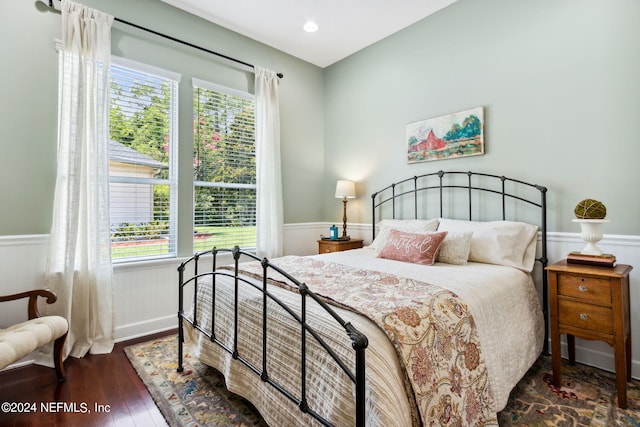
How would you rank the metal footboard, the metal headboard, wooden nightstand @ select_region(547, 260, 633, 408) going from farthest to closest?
the metal headboard, wooden nightstand @ select_region(547, 260, 633, 408), the metal footboard

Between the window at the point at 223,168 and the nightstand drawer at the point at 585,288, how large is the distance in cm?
286

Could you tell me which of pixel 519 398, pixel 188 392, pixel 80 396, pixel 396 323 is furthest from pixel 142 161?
pixel 519 398

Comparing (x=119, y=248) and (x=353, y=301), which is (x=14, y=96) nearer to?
(x=119, y=248)

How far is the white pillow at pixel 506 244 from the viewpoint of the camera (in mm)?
2340

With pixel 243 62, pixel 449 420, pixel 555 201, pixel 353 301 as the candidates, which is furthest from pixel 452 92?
pixel 449 420

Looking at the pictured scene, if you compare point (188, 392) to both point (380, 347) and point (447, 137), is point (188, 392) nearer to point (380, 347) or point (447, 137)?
point (380, 347)

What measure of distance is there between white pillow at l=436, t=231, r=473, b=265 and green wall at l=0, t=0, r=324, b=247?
2.06 meters

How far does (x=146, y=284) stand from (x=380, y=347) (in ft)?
8.25

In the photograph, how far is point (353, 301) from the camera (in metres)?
1.44

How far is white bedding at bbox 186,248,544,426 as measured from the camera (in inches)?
44.8

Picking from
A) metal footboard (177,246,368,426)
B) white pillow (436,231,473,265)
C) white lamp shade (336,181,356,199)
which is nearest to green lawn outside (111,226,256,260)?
white lamp shade (336,181,356,199)

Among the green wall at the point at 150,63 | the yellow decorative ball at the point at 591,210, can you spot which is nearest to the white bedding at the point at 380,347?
the yellow decorative ball at the point at 591,210

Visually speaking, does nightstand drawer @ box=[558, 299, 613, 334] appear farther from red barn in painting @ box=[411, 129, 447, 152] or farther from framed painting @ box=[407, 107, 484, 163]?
red barn in painting @ box=[411, 129, 447, 152]

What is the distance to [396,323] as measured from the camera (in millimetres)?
1262
